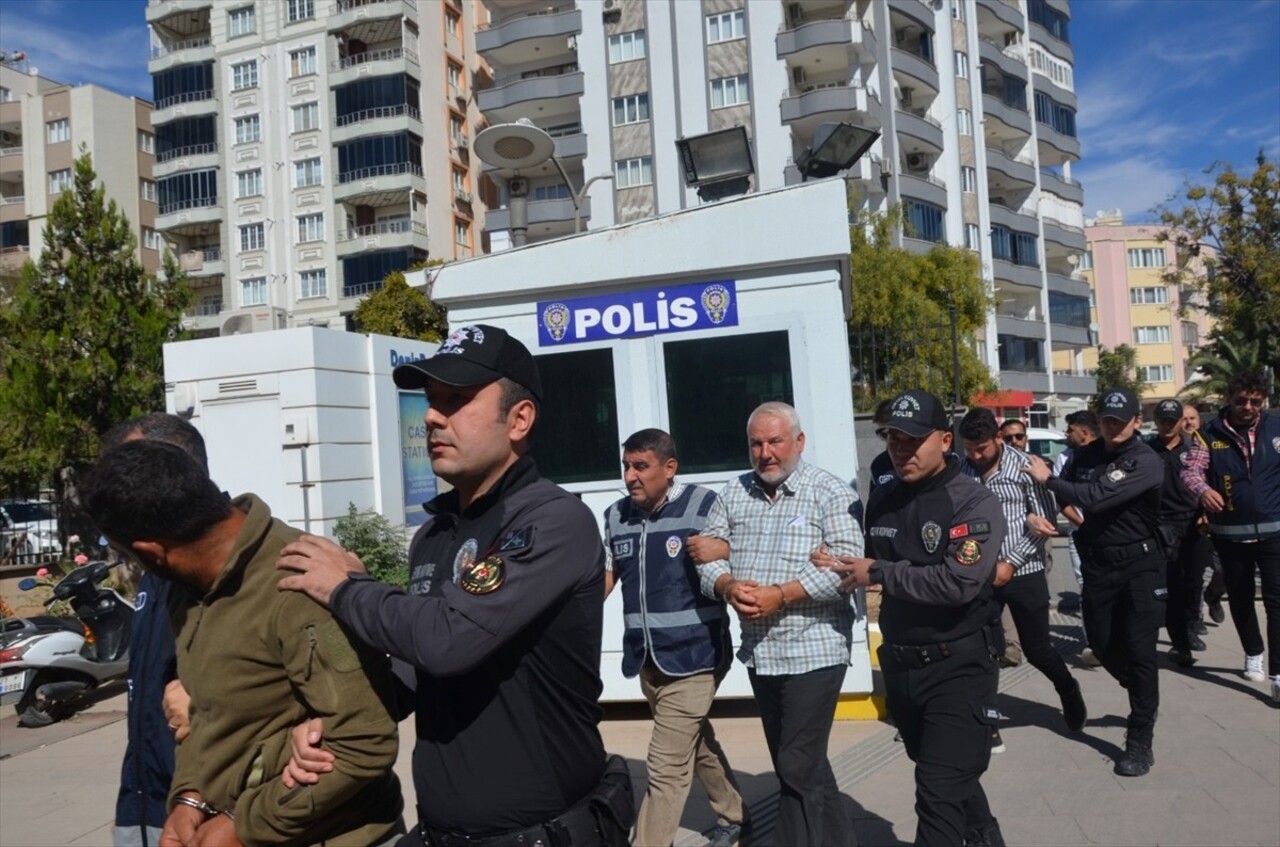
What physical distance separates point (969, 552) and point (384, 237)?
47372 millimetres

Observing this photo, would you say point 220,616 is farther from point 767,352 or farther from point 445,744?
point 767,352

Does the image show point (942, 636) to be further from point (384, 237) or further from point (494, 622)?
point (384, 237)

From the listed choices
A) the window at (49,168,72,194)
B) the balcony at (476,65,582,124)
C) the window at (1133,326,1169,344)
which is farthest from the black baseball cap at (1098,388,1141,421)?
the window at (1133,326,1169,344)

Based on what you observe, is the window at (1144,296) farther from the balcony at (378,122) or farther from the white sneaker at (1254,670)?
the white sneaker at (1254,670)

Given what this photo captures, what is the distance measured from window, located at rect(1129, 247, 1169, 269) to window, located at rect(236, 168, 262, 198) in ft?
212

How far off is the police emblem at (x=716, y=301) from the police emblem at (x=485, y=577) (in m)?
4.69

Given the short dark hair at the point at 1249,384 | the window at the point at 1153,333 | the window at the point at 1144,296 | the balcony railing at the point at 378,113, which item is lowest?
the short dark hair at the point at 1249,384

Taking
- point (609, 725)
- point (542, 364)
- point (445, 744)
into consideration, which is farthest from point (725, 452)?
point (445, 744)

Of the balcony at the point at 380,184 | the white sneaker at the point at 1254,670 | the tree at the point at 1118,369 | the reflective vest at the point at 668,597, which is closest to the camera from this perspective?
the reflective vest at the point at 668,597

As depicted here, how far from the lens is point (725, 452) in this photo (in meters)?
6.72

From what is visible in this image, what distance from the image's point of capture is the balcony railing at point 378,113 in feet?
159

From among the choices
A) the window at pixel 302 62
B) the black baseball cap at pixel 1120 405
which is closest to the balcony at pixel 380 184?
the window at pixel 302 62

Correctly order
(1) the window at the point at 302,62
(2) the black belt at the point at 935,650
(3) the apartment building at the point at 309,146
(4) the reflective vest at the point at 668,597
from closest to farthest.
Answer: (2) the black belt at the point at 935,650 → (4) the reflective vest at the point at 668,597 → (3) the apartment building at the point at 309,146 → (1) the window at the point at 302,62

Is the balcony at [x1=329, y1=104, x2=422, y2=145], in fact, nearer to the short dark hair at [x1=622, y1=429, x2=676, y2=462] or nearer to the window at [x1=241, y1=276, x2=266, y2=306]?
the window at [x1=241, y1=276, x2=266, y2=306]
